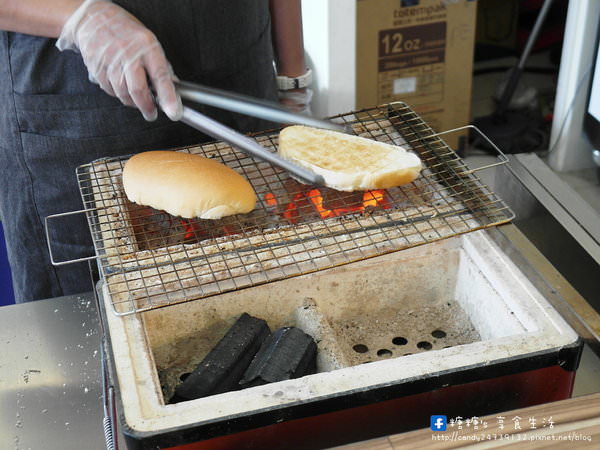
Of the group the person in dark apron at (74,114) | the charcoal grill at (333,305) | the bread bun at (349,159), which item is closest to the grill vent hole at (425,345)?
the charcoal grill at (333,305)

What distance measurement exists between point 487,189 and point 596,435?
0.56 m

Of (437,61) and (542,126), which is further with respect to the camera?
(542,126)

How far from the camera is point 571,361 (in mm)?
1097

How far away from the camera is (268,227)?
1407 mm

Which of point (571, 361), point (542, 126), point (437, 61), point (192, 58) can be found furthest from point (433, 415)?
point (542, 126)

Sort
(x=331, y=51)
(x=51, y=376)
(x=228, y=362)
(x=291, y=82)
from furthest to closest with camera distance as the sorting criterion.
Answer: (x=331, y=51) < (x=291, y=82) < (x=51, y=376) < (x=228, y=362)

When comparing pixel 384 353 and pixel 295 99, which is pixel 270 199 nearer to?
pixel 384 353

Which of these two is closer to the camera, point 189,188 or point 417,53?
point 189,188

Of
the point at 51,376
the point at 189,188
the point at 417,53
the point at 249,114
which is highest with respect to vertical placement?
the point at 249,114

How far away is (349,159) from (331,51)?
1.45m

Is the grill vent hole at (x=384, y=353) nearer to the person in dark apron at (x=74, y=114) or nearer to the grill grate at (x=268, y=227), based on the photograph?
the grill grate at (x=268, y=227)

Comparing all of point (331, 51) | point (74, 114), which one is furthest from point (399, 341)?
point (331, 51)

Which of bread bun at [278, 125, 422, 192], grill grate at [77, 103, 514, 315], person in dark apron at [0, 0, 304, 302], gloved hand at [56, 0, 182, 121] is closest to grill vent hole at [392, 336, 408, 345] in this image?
grill grate at [77, 103, 514, 315]

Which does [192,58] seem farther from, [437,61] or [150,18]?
[437,61]
